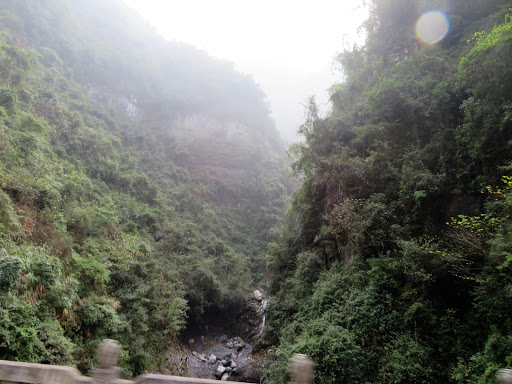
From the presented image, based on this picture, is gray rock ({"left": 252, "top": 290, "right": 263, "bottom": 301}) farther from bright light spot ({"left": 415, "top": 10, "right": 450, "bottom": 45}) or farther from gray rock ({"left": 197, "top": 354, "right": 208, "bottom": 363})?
bright light spot ({"left": 415, "top": 10, "right": 450, "bottom": 45})

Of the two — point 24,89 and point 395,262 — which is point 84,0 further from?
point 395,262

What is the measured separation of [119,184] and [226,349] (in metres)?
14.5

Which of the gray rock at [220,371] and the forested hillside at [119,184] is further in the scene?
the gray rock at [220,371]

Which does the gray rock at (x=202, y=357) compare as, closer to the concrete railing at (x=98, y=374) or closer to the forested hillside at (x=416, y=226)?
the forested hillside at (x=416, y=226)

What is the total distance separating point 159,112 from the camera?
48.0m

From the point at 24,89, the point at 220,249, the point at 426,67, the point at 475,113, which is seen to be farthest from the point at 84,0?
the point at 475,113

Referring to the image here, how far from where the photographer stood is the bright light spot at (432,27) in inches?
515

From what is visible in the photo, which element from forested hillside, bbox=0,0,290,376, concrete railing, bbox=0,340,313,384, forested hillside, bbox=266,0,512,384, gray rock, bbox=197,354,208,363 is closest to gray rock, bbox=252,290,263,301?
forested hillside, bbox=0,0,290,376

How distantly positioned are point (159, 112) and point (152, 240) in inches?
1378

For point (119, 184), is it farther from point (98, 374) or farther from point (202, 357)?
point (98, 374)

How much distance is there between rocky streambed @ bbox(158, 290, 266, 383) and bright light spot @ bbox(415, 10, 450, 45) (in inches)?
624

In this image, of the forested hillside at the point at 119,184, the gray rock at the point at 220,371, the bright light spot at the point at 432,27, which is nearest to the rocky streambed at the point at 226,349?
the gray rock at the point at 220,371

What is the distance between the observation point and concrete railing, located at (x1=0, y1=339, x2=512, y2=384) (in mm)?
2525

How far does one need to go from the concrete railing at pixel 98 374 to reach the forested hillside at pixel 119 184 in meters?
4.01
